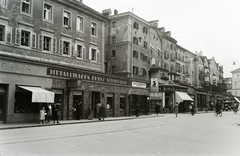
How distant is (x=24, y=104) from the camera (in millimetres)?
22078

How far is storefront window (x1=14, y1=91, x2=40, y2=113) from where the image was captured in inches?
848

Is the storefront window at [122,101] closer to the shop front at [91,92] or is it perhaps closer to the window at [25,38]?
the shop front at [91,92]

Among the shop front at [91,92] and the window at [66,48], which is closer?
the shop front at [91,92]

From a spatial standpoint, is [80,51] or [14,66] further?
[80,51]

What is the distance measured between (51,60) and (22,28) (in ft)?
14.4

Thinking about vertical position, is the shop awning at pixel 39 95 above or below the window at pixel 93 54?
below

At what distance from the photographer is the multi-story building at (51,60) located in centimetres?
2131

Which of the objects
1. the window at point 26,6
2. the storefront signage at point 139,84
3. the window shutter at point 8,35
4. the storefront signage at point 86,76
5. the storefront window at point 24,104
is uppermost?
the window at point 26,6

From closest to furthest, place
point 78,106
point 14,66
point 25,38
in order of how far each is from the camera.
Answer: point 14,66 < point 25,38 < point 78,106

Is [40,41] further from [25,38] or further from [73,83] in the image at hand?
[73,83]

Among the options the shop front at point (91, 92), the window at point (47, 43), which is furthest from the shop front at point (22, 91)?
the window at point (47, 43)

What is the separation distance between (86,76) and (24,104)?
830 cm

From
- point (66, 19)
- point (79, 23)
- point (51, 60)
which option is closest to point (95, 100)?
point (51, 60)

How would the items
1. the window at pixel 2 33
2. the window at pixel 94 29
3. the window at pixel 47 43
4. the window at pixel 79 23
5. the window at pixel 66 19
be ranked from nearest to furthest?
the window at pixel 2 33
the window at pixel 47 43
the window at pixel 66 19
the window at pixel 79 23
the window at pixel 94 29
